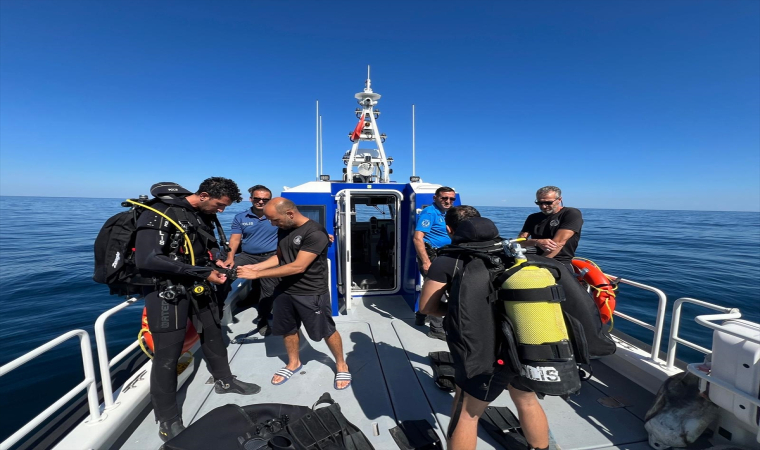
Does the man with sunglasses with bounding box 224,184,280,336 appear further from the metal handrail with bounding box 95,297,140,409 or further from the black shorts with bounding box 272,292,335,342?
the metal handrail with bounding box 95,297,140,409

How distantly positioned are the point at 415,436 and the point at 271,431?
1.00 m

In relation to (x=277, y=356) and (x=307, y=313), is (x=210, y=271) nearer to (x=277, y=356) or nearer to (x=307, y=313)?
(x=307, y=313)

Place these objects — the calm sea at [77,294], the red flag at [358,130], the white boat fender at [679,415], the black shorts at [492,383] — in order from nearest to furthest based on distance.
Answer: the black shorts at [492,383]
the white boat fender at [679,415]
the calm sea at [77,294]
the red flag at [358,130]

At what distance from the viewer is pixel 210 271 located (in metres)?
2.27

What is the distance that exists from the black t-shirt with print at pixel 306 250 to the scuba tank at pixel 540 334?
166cm

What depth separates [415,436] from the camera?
2279 mm

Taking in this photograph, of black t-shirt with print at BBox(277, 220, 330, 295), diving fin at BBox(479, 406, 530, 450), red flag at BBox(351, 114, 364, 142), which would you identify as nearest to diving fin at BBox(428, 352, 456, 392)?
diving fin at BBox(479, 406, 530, 450)

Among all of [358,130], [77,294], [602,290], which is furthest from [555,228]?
[77,294]

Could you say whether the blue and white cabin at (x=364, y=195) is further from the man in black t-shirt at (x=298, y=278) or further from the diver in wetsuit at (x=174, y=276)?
the diver in wetsuit at (x=174, y=276)

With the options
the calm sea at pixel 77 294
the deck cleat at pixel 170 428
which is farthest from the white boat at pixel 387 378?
the calm sea at pixel 77 294

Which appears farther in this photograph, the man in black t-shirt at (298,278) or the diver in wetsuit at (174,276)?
the man in black t-shirt at (298,278)

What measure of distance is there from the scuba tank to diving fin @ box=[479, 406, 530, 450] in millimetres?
990

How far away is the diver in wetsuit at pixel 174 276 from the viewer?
2.16m

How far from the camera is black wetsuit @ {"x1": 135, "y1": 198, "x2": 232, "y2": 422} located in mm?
2131
